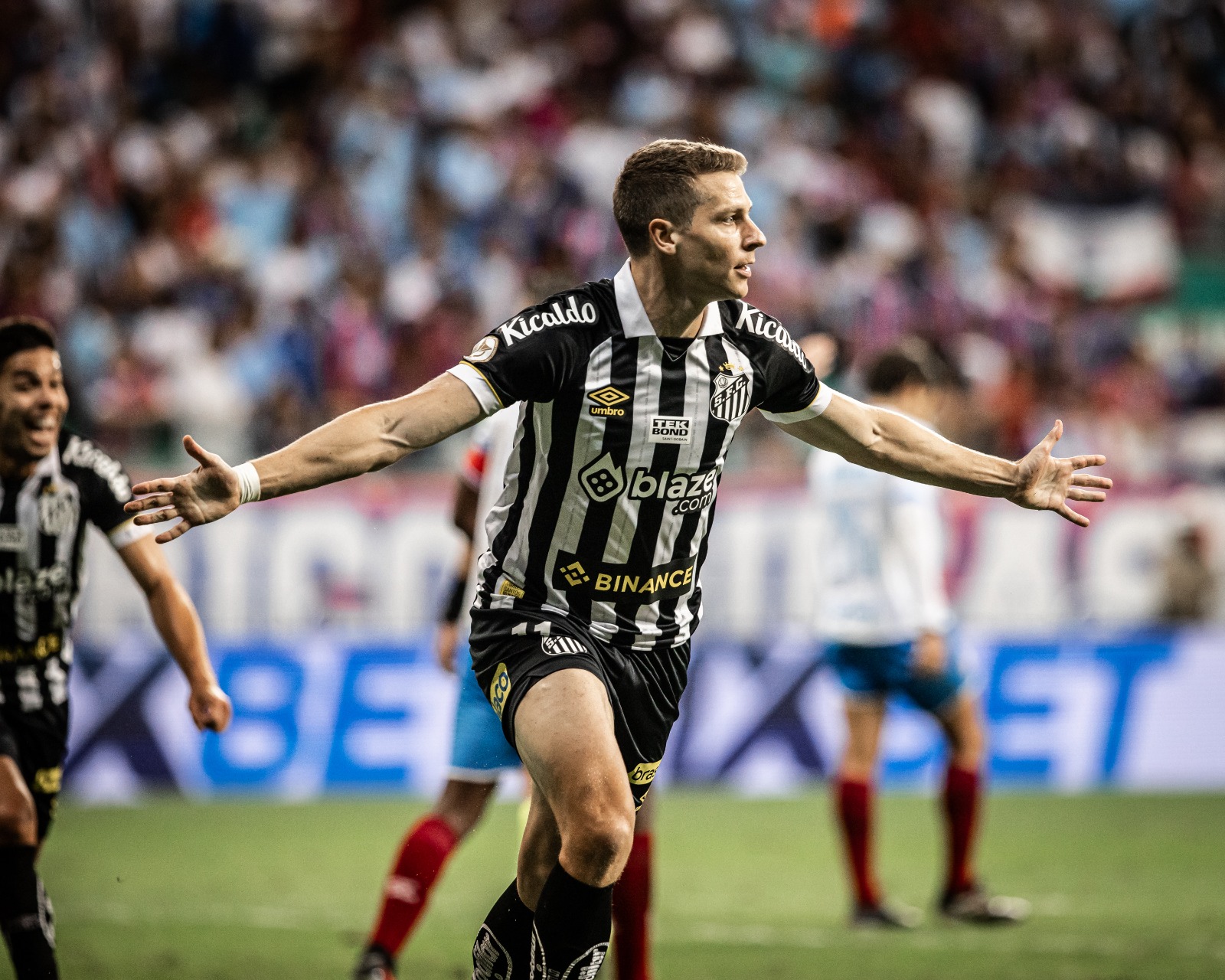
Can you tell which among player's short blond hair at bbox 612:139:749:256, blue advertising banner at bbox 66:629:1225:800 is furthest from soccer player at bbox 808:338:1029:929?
blue advertising banner at bbox 66:629:1225:800

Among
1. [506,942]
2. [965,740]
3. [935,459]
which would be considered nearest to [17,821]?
[506,942]

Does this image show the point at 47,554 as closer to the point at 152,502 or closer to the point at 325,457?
the point at 152,502

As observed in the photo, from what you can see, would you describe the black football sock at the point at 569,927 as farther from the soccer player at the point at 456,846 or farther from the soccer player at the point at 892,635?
the soccer player at the point at 892,635

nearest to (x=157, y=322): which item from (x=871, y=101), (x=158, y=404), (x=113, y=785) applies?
(x=158, y=404)

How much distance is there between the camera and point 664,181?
4.61m

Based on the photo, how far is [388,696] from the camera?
1165cm

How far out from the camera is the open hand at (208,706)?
210 inches

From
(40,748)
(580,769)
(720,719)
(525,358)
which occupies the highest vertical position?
(525,358)

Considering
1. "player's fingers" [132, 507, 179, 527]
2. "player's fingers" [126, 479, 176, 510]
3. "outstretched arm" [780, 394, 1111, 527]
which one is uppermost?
"outstretched arm" [780, 394, 1111, 527]

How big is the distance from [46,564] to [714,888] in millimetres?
4270

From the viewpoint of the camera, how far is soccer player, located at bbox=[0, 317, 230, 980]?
17.4ft

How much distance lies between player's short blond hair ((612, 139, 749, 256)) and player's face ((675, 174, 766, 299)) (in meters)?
0.03

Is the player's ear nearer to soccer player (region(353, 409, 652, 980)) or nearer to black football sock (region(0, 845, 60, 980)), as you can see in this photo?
soccer player (region(353, 409, 652, 980))

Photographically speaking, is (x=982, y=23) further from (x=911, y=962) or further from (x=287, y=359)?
(x=911, y=962)
